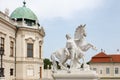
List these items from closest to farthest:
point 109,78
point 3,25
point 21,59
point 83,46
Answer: point 83,46 → point 3,25 → point 21,59 → point 109,78

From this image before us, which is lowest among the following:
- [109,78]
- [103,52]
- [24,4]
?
[109,78]

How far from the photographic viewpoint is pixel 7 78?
4125cm

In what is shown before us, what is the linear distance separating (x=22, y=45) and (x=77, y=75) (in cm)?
2884

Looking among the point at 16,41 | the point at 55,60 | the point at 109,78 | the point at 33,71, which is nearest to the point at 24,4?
the point at 16,41

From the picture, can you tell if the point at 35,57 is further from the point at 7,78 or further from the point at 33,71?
the point at 7,78

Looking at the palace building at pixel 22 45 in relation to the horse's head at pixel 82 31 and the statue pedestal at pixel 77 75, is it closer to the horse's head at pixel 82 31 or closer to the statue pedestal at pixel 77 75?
the horse's head at pixel 82 31

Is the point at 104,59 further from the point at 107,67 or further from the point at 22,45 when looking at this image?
the point at 22,45

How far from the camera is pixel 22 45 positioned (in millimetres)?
44562

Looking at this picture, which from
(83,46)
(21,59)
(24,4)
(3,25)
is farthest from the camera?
(24,4)

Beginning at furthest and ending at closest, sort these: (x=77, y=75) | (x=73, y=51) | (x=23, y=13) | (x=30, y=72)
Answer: (x=23, y=13), (x=30, y=72), (x=73, y=51), (x=77, y=75)

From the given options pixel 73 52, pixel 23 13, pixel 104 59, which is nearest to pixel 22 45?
pixel 23 13

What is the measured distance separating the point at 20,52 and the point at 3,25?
213 inches

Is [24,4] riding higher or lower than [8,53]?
higher

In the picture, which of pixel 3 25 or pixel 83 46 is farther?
pixel 3 25
